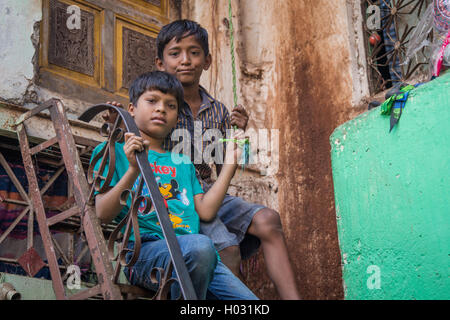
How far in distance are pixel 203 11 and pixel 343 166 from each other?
2240 millimetres

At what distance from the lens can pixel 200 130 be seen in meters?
3.61

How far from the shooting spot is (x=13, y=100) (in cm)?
394

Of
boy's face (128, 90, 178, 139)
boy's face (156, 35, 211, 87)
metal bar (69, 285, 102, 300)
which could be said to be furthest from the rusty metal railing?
metal bar (69, 285, 102, 300)

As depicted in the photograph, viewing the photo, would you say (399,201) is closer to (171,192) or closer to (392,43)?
(171,192)

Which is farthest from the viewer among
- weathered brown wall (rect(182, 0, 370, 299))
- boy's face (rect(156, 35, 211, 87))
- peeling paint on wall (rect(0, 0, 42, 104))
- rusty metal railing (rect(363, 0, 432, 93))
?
rusty metal railing (rect(363, 0, 432, 93))

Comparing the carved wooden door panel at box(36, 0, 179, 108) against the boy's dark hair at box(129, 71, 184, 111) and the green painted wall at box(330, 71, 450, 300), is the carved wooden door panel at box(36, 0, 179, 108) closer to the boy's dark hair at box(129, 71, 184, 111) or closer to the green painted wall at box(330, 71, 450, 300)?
the boy's dark hair at box(129, 71, 184, 111)

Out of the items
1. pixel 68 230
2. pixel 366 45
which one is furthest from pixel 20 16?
pixel 366 45

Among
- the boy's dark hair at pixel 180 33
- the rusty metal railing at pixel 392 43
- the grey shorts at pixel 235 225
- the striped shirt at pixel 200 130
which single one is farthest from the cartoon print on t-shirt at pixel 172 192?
the rusty metal railing at pixel 392 43

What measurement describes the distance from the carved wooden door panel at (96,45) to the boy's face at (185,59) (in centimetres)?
106

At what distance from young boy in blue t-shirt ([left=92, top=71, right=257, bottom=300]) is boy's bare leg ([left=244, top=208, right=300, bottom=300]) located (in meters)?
0.33

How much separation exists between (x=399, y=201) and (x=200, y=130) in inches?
44.8

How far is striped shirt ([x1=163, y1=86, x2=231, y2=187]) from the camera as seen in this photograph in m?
3.47

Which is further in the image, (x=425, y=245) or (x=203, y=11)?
(x=203, y=11)

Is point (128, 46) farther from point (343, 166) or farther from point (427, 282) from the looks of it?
point (427, 282)
